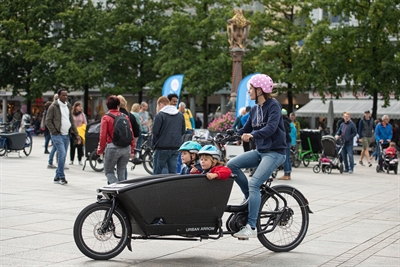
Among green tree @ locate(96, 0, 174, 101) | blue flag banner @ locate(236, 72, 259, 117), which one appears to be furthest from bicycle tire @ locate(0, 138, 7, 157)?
green tree @ locate(96, 0, 174, 101)

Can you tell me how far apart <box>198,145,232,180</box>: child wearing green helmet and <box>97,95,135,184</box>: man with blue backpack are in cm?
374

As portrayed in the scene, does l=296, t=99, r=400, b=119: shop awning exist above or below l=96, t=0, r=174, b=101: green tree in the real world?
below

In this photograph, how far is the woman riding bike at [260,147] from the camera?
8633 millimetres

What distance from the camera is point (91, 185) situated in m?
16.6

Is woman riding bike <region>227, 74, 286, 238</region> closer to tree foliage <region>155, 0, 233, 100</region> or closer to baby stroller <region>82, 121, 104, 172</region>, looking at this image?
baby stroller <region>82, 121, 104, 172</region>

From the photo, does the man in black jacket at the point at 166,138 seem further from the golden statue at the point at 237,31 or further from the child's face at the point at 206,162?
the golden statue at the point at 237,31

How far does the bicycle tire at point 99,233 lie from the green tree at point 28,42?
49688 mm

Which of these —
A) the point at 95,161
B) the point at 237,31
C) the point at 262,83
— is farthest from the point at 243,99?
the point at 262,83

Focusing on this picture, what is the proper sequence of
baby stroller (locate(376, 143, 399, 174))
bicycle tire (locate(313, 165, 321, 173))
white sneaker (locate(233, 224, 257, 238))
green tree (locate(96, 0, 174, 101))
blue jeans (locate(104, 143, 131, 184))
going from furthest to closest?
green tree (locate(96, 0, 174, 101))
baby stroller (locate(376, 143, 399, 174))
bicycle tire (locate(313, 165, 321, 173))
blue jeans (locate(104, 143, 131, 184))
white sneaker (locate(233, 224, 257, 238))

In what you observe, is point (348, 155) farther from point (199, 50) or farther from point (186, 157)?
point (199, 50)

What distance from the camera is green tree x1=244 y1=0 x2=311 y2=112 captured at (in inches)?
1769

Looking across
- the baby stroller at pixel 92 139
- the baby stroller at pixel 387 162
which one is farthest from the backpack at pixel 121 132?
the baby stroller at pixel 387 162

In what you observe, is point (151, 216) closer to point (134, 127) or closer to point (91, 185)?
point (134, 127)

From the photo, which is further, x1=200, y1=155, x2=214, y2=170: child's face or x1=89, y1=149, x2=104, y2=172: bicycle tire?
x1=89, y1=149, x2=104, y2=172: bicycle tire
